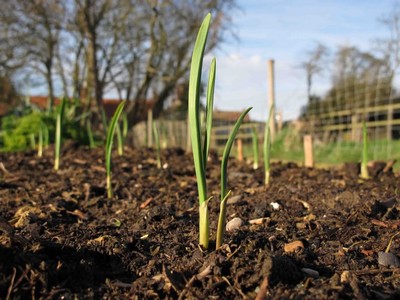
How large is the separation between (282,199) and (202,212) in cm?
108

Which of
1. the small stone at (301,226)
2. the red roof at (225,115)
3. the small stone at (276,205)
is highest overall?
the red roof at (225,115)

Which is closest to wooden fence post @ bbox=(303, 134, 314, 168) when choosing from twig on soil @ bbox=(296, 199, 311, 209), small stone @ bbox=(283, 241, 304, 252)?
twig on soil @ bbox=(296, 199, 311, 209)

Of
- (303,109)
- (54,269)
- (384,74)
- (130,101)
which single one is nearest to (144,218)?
(54,269)

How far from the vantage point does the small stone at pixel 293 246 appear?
155 cm

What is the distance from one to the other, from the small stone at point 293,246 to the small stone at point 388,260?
253 millimetres

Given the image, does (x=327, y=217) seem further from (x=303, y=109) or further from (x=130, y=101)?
(x=130, y=101)

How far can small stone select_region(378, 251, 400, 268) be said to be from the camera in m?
1.43

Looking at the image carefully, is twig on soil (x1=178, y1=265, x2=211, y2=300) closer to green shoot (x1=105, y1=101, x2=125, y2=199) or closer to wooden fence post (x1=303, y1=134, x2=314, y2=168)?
green shoot (x1=105, y1=101, x2=125, y2=199)

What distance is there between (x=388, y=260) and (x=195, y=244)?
2.12 ft

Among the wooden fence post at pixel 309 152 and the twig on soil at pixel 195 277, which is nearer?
the twig on soil at pixel 195 277

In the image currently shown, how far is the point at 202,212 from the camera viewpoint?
1.53 m

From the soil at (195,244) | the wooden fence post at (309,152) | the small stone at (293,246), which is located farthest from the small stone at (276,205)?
the wooden fence post at (309,152)

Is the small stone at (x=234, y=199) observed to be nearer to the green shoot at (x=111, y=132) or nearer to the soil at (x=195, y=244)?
the soil at (x=195, y=244)

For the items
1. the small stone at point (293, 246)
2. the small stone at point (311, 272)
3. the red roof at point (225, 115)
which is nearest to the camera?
the small stone at point (311, 272)
